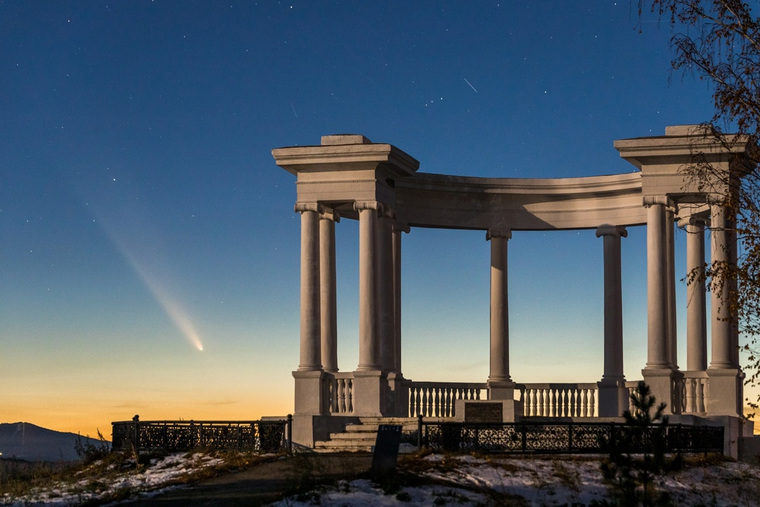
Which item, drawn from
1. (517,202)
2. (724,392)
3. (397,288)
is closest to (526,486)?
(724,392)

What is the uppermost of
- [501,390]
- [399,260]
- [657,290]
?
[399,260]

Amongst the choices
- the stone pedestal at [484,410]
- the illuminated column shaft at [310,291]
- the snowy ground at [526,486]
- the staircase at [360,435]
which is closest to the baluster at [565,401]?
the stone pedestal at [484,410]

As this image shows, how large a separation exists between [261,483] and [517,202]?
28.3 m

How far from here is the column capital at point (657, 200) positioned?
5044 centimetres

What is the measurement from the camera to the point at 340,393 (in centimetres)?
5138

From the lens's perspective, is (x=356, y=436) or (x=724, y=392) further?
(x=724, y=392)

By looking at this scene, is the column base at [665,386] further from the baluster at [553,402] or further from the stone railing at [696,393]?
the baluster at [553,402]

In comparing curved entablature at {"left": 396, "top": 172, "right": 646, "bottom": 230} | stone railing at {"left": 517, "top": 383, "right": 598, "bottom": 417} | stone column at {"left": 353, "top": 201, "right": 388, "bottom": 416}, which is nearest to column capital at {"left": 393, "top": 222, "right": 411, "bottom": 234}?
curved entablature at {"left": 396, "top": 172, "right": 646, "bottom": 230}

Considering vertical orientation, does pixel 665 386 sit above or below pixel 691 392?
above

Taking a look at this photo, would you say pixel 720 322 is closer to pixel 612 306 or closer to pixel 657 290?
pixel 657 290

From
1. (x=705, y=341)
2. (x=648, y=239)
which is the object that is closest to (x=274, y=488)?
(x=648, y=239)

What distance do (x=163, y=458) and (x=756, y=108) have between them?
2626 centimetres

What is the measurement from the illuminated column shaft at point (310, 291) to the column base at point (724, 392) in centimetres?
1787

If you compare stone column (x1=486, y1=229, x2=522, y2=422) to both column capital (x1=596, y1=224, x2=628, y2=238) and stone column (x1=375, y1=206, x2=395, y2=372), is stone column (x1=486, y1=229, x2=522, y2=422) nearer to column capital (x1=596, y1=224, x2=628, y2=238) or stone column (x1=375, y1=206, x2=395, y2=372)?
column capital (x1=596, y1=224, x2=628, y2=238)
